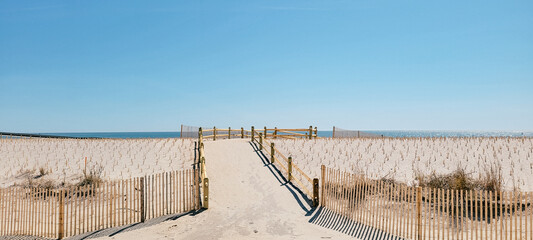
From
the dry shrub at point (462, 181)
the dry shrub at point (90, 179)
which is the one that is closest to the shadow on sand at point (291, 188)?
the dry shrub at point (462, 181)

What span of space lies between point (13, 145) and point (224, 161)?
2153 cm

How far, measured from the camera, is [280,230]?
38.6 feet

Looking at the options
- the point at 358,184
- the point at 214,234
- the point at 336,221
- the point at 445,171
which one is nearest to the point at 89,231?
the point at 214,234

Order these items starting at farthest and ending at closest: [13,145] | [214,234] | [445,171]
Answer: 1. [13,145]
2. [445,171]
3. [214,234]

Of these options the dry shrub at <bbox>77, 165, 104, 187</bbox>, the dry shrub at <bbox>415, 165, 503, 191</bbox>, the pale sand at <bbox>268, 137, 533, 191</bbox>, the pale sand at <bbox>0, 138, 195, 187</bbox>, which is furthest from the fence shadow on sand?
the dry shrub at <bbox>77, 165, 104, 187</bbox>

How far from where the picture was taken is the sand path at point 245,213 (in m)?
11.3

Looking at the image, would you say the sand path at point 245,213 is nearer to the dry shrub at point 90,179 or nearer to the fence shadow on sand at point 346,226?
the fence shadow on sand at point 346,226

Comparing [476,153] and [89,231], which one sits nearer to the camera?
[89,231]

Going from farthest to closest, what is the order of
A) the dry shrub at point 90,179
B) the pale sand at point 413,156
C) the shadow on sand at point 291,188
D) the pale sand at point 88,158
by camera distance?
1. the pale sand at point 88,158
2. the pale sand at point 413,156
3. the dry shrub at point 90,179
4. the shadow on sand at point 291,188

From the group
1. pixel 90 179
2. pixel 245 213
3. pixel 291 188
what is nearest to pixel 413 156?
pixel 291 188

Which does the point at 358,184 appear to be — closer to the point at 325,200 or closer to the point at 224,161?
the point at 325,200

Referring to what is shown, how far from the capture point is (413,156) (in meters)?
23.7

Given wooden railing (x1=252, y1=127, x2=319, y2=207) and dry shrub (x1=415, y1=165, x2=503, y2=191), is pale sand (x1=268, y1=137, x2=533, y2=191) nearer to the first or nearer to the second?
dry shrub (x1=415, y1=165, x2=503, y2=191)

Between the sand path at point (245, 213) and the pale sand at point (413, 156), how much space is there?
4276 millimetres
